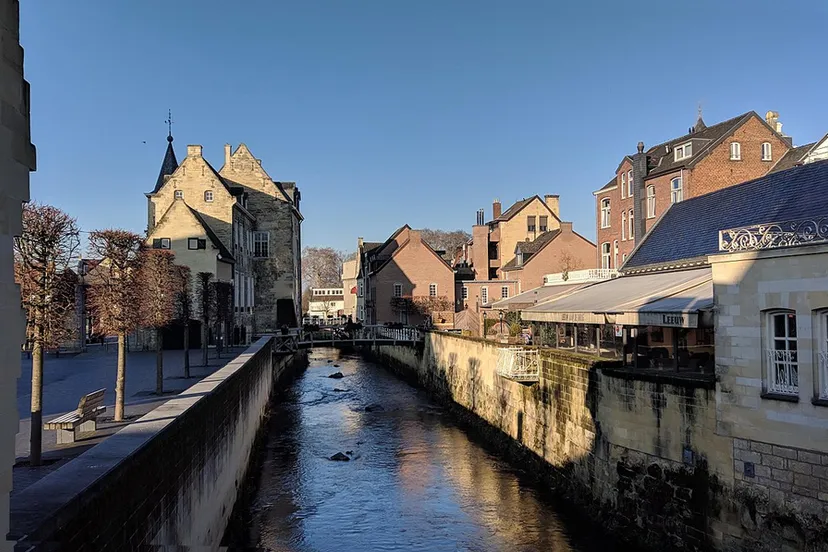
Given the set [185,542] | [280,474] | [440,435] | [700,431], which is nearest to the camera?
[185,542]

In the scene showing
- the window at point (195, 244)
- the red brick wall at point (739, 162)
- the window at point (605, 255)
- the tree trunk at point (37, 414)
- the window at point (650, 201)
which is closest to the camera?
the tree trunk at point (37, 414)

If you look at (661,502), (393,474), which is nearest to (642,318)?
(661,502)

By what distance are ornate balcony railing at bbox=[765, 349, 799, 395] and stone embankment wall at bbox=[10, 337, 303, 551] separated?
9.56 metres

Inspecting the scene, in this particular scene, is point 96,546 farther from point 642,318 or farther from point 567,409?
point 567,409

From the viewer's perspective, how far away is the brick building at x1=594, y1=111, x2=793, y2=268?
31.9 m

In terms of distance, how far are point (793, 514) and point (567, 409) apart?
7.45 meters

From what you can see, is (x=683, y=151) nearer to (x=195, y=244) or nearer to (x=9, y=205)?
(x=195, y=244)

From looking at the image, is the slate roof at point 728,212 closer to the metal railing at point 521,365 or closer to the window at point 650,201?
the metal railing at point 521,365

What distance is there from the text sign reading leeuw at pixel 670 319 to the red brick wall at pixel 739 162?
825 inches

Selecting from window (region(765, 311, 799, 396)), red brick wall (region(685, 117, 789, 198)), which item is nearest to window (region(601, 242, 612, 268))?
red brick wall (region(685, 117, 789, 198))

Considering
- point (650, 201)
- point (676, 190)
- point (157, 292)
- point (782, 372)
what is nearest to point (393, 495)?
point (157, 292)

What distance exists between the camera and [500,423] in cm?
Result: 2309

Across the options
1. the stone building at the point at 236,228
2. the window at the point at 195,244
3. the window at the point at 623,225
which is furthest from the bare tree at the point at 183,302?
the window at the point at 623,225

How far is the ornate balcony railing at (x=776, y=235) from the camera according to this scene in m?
9.83
